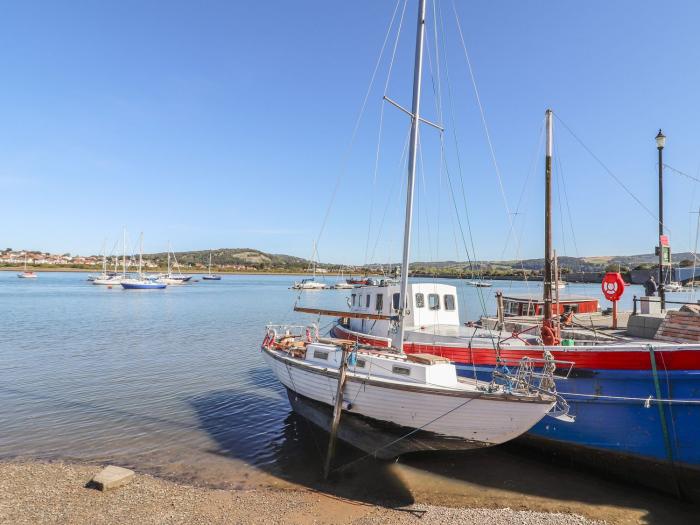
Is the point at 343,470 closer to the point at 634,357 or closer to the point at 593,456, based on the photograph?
the point at 593,456

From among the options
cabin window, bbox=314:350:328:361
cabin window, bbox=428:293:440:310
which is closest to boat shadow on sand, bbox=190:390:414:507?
cabin window, bbox=314:350:328:361

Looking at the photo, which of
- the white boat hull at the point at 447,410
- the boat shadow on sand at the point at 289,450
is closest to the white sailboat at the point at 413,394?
the white boat hull at the point at 447,410

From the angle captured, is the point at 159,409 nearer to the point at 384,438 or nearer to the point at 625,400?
the point at 384,438

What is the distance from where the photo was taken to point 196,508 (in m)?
10.0

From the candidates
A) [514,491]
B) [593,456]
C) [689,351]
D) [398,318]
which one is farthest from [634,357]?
[398,318]

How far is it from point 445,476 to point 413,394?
118 inches

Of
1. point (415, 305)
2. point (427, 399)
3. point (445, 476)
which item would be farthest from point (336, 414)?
point (415, 305)

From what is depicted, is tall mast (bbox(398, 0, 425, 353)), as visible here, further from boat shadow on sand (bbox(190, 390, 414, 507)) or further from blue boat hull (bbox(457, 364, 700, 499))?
blue boat hull (bbox(457, 364, 700, 499))

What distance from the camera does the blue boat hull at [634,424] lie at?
10.5 meters

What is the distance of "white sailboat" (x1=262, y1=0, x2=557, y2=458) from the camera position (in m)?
10.2

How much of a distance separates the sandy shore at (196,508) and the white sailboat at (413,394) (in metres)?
1.62

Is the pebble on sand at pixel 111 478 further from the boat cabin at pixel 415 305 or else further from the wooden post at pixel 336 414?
the boat cabin at pixel 415 305

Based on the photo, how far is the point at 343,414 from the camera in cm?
1248

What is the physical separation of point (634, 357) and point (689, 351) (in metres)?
1.14
